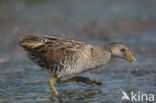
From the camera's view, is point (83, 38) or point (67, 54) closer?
point (67, 54)

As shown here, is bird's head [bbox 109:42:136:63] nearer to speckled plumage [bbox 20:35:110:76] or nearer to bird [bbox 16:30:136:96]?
bird [bbox 16:30:136:96]

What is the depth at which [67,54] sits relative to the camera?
783 cm

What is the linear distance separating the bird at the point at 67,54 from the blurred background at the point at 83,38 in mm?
615

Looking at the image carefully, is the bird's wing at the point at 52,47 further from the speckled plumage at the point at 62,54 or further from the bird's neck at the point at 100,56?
the bird's neck at the point at 100,56

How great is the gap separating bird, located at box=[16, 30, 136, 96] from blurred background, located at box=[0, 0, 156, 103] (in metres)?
0.61

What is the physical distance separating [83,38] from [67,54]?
7.10m

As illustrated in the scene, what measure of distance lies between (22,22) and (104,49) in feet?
30.9

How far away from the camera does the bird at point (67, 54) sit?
7.80 metres

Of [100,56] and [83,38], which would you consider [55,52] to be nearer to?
[100,56]

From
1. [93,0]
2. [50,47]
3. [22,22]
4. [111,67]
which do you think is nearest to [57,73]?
[50,47]

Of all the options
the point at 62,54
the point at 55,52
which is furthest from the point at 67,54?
the point at 55,52

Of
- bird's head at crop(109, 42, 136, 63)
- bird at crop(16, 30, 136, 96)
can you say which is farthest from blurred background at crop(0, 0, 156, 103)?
bird's head at crop(109, 42, 136, 63)

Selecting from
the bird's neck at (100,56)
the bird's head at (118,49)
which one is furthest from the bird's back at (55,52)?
the bird's head at (118,49)

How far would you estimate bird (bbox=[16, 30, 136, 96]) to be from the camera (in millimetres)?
7805
